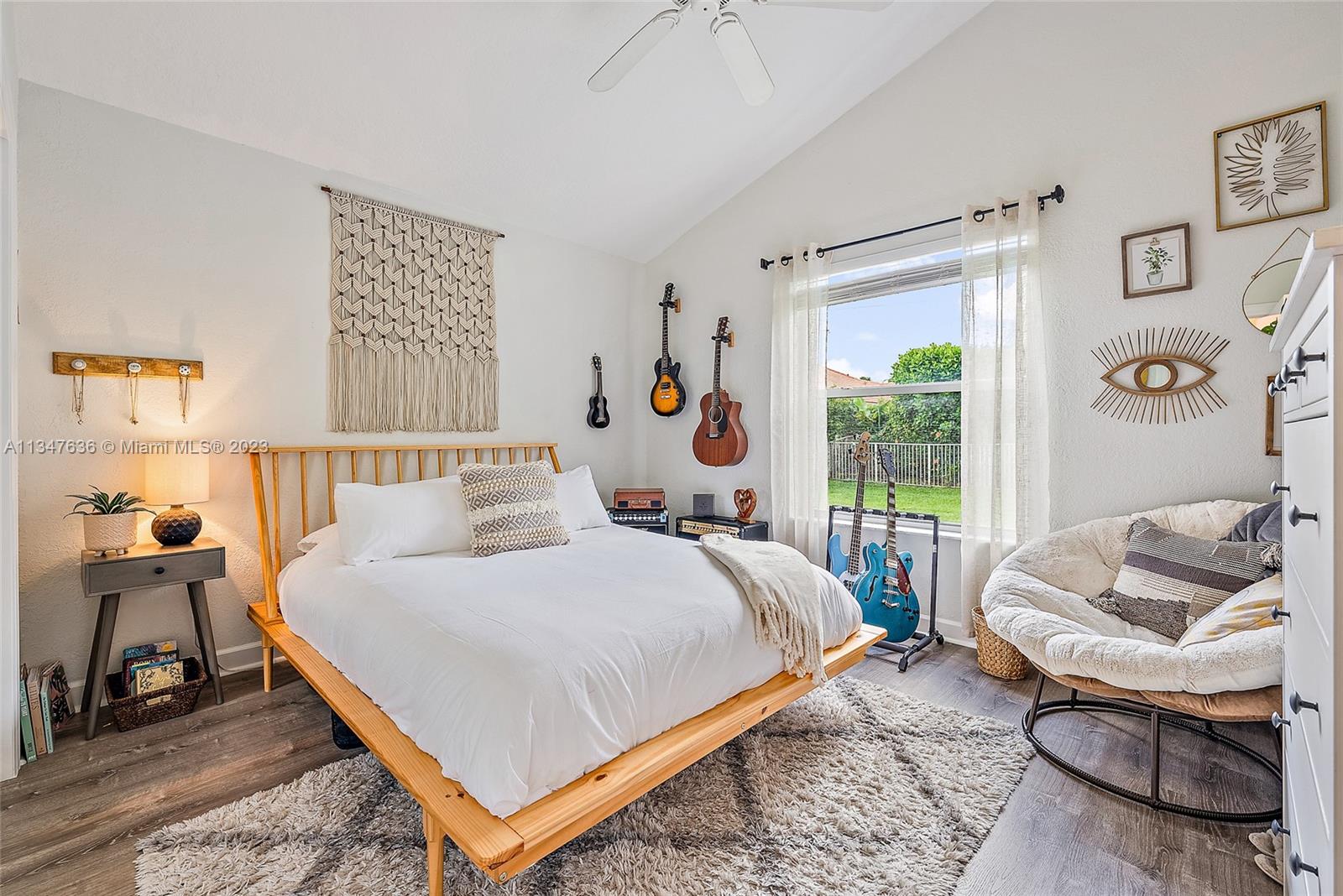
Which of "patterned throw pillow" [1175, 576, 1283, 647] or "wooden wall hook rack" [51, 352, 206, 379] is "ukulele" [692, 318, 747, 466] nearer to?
"patterned throw pillow" [1175, 576, 1283, 647]

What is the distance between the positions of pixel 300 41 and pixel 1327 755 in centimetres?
352

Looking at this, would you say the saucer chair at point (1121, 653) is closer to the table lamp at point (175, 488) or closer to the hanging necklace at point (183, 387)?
the table lamp at point (175, 488)

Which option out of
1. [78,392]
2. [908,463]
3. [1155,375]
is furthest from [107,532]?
[1155,375]

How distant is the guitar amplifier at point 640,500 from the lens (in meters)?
3.98

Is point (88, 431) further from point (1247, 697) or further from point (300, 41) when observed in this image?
point (1247, 697)

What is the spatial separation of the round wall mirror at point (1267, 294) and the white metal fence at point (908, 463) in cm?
128

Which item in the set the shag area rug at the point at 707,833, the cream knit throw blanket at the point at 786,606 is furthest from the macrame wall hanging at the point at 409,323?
the cream knit throw blanket at the point at 786,606

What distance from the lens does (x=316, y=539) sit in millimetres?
2820

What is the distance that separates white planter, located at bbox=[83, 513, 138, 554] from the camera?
7.56 feet

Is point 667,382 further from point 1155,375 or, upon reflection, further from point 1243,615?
point 1243,615

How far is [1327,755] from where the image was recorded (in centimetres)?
82

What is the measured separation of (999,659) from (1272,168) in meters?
2.23

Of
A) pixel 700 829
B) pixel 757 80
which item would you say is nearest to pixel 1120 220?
pixel 757 80

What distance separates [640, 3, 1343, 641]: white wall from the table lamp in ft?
11.2
